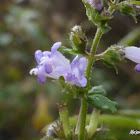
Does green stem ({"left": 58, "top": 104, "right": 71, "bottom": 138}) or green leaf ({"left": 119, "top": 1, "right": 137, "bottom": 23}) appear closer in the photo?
green leaf ({"left": 119, "top": 1, "right": 137, "bottom": 23})

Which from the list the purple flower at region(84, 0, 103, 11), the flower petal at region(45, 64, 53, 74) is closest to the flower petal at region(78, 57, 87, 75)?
the flower petal at region(45, 64, 53, 74)

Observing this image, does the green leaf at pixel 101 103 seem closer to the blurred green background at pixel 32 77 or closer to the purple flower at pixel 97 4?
the purple flower at pixel 97 4

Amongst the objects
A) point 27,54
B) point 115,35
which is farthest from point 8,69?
point 115,35

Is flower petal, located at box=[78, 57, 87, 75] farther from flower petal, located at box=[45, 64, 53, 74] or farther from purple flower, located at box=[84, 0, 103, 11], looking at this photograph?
purple flower, located at box=[84, 0, 103, 11]

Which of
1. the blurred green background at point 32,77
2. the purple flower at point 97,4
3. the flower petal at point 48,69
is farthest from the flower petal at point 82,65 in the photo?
the blurred green background at point 32,77

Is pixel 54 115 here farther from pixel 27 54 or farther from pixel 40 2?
pixel 40 2

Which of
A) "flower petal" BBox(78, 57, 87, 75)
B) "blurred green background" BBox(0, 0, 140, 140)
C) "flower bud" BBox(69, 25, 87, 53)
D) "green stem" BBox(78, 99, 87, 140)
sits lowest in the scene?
"green stem" BBox(78, 99, 87, 140)

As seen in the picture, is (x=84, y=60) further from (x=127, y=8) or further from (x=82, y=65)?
(x=127, y=8)
